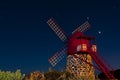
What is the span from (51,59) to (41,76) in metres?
51.2

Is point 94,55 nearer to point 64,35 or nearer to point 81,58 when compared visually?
point 81,58

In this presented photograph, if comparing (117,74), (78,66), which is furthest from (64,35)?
(117,74)

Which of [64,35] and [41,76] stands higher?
[64,35]

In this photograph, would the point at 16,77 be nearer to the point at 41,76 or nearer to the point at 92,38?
the point at 41,76

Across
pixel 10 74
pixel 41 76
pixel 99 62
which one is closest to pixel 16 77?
pixel 10 74

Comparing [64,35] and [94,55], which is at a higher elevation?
[64,35]

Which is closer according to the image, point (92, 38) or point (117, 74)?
point (92, 38)

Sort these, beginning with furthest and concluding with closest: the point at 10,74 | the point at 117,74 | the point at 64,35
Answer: the point at 117,74
the point at 64,35
the point at 10,74

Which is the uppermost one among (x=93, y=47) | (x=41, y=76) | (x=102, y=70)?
(x=93, y=47)

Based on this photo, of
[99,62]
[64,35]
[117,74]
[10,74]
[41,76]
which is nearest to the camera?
[41,76]

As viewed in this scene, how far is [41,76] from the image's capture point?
3122 centimetres

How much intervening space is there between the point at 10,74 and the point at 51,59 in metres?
47.6

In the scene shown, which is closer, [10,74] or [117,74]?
[10,74]

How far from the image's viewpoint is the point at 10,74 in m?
34.9
